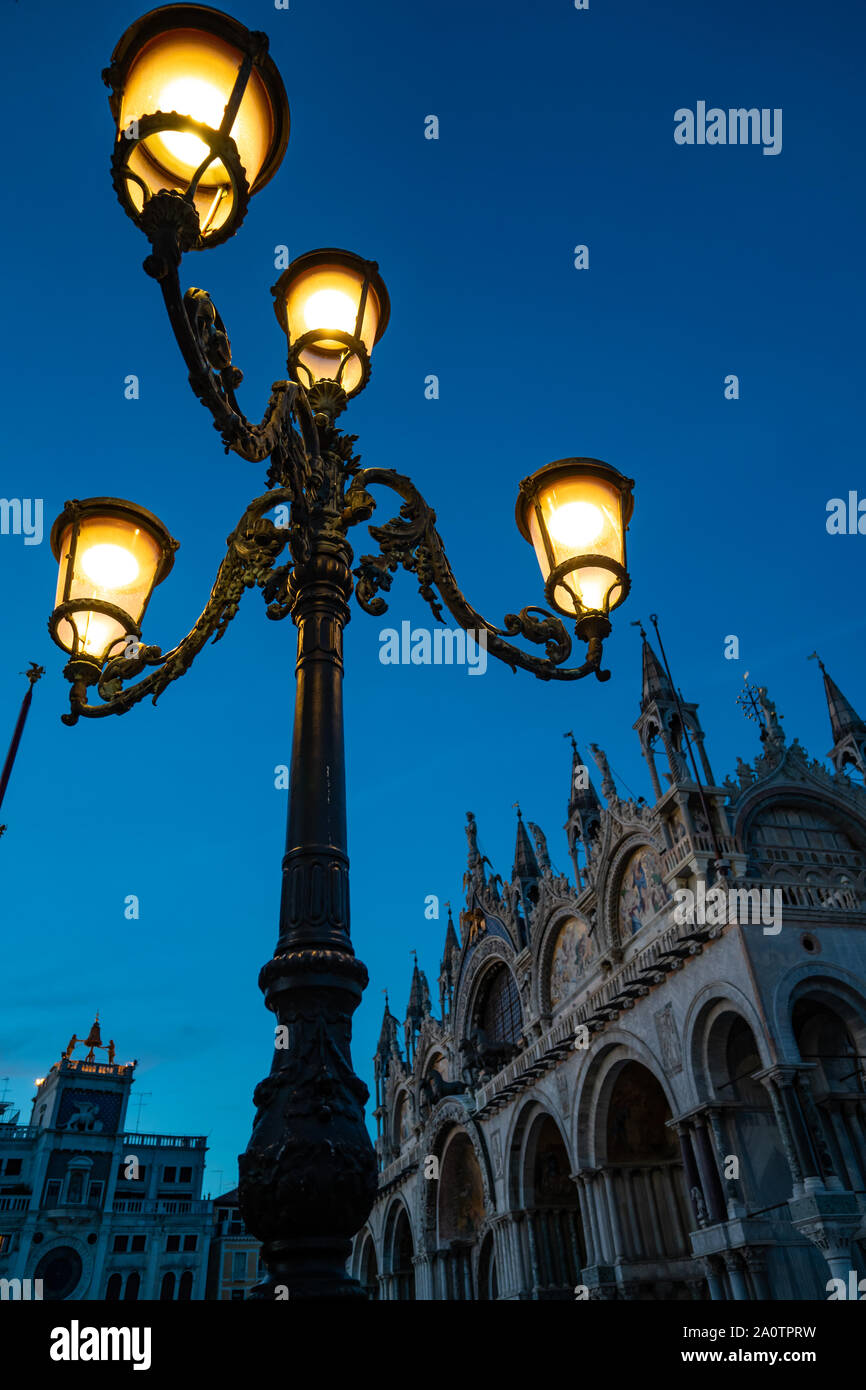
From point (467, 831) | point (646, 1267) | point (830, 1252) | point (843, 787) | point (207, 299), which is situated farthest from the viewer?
point (467, 831)

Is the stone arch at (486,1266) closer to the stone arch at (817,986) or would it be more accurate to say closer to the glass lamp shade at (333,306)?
the stone arch at (817,986)

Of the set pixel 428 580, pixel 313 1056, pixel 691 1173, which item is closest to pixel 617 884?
pixel 691 1173

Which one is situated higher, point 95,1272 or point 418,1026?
point 418,1026

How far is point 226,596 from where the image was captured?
4.98 m

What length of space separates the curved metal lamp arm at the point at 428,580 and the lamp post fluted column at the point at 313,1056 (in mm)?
860

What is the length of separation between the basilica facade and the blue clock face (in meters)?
21.8

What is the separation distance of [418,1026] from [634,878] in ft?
80.1

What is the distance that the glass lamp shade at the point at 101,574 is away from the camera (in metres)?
4.79

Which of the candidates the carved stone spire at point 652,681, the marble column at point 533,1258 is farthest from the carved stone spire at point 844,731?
the marble column at point 533,1258

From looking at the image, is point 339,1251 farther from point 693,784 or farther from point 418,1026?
point 418,1026

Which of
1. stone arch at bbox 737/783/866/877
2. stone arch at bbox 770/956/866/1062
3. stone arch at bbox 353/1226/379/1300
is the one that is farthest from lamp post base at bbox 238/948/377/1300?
stone arch at bbox 353/1226/379/1300

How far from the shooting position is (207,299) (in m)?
3.66

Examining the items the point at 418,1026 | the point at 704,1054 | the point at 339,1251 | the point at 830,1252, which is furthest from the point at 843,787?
the point at 418,1026

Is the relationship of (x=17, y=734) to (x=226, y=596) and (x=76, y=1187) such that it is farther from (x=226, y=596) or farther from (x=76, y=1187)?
(x=76, y=1187)
